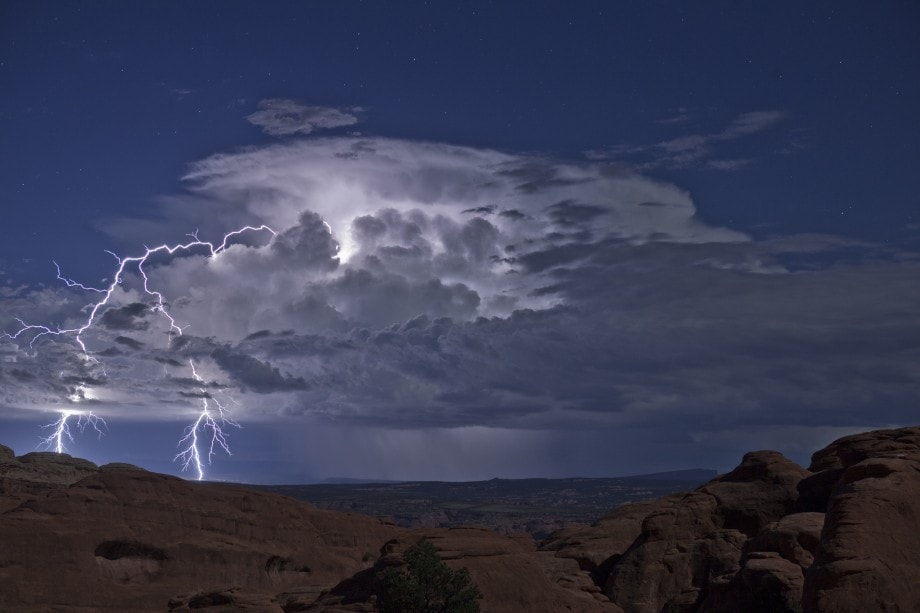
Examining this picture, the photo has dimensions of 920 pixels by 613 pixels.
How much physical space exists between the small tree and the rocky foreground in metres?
3.27

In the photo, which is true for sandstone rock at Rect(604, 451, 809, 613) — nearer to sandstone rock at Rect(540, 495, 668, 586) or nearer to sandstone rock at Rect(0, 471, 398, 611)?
sandstone rock at Rect(540, 495, 668, 586)

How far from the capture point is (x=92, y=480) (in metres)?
73.6

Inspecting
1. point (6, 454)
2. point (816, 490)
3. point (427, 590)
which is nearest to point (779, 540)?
point (816, 490)

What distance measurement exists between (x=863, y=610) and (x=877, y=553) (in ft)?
10.4

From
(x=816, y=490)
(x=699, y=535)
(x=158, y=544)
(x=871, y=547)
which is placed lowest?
(x=699, y=535)

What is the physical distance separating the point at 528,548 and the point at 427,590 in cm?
2530

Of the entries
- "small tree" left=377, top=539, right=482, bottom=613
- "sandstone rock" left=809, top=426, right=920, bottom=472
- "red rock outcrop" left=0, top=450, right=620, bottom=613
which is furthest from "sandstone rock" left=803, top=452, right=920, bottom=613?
"red rock outcrop" left=0, top=450, right=620, bottom=613

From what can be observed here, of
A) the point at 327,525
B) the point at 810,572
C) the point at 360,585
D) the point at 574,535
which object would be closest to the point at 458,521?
the point at 327,525

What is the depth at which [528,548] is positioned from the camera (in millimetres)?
67875

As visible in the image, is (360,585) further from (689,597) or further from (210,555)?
(210,555)

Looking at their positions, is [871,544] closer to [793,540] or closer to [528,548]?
[793,540]

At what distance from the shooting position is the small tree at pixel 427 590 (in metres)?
42.8

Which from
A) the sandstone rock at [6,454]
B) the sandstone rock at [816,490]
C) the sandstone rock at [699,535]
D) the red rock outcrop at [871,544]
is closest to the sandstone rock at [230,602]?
the sandstone rock at [699,535]

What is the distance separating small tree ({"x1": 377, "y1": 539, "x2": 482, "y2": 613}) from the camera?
42750 mm
